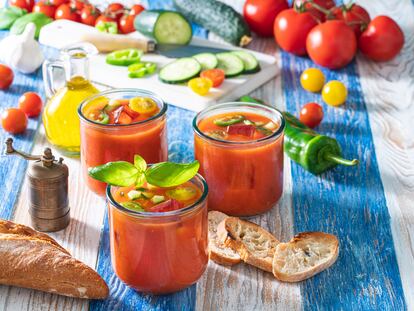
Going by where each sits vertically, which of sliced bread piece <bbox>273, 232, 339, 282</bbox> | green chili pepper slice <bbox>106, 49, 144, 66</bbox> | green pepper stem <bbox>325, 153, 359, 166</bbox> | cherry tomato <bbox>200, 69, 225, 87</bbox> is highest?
green pepper stem <bbox>325, 153, 359, 166</bbox>

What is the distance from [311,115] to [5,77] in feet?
5.11

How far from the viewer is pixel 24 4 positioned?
16.9ft

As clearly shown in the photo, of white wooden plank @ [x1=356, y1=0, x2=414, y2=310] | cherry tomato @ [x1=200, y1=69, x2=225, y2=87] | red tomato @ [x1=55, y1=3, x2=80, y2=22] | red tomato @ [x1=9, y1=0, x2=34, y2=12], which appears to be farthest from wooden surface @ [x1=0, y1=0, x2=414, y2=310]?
red tomato @ [x1=9, y1=0, x2=34, y2=12]

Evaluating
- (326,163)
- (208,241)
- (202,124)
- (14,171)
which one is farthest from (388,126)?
(14,171)

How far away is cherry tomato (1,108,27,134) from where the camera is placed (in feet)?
12.2

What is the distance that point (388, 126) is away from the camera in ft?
12.9

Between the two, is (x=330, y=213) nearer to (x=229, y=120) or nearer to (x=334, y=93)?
(x=229, y=120)

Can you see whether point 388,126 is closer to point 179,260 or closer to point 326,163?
point 326,163

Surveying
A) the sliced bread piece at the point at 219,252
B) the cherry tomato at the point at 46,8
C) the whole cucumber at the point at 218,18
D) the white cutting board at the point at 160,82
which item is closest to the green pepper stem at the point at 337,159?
the sliced bread piece at the point at 219,252

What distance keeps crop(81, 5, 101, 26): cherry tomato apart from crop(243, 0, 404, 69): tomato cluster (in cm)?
102

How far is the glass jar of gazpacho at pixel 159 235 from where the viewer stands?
2.52 metres

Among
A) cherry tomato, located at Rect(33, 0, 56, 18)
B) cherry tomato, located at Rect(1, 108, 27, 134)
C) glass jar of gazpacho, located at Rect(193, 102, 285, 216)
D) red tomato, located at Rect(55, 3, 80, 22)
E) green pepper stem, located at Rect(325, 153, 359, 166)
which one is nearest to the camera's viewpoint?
glass jar of gazpacho, located at Rect(193, 102, 285, 216)

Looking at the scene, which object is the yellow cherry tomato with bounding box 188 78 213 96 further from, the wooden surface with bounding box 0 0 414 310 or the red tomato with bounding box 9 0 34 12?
the red tomato with bounding box 9 0 34 12

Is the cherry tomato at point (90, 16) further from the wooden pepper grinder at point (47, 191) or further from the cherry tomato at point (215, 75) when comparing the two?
the wooden pepper grinder at point (47, 191)
